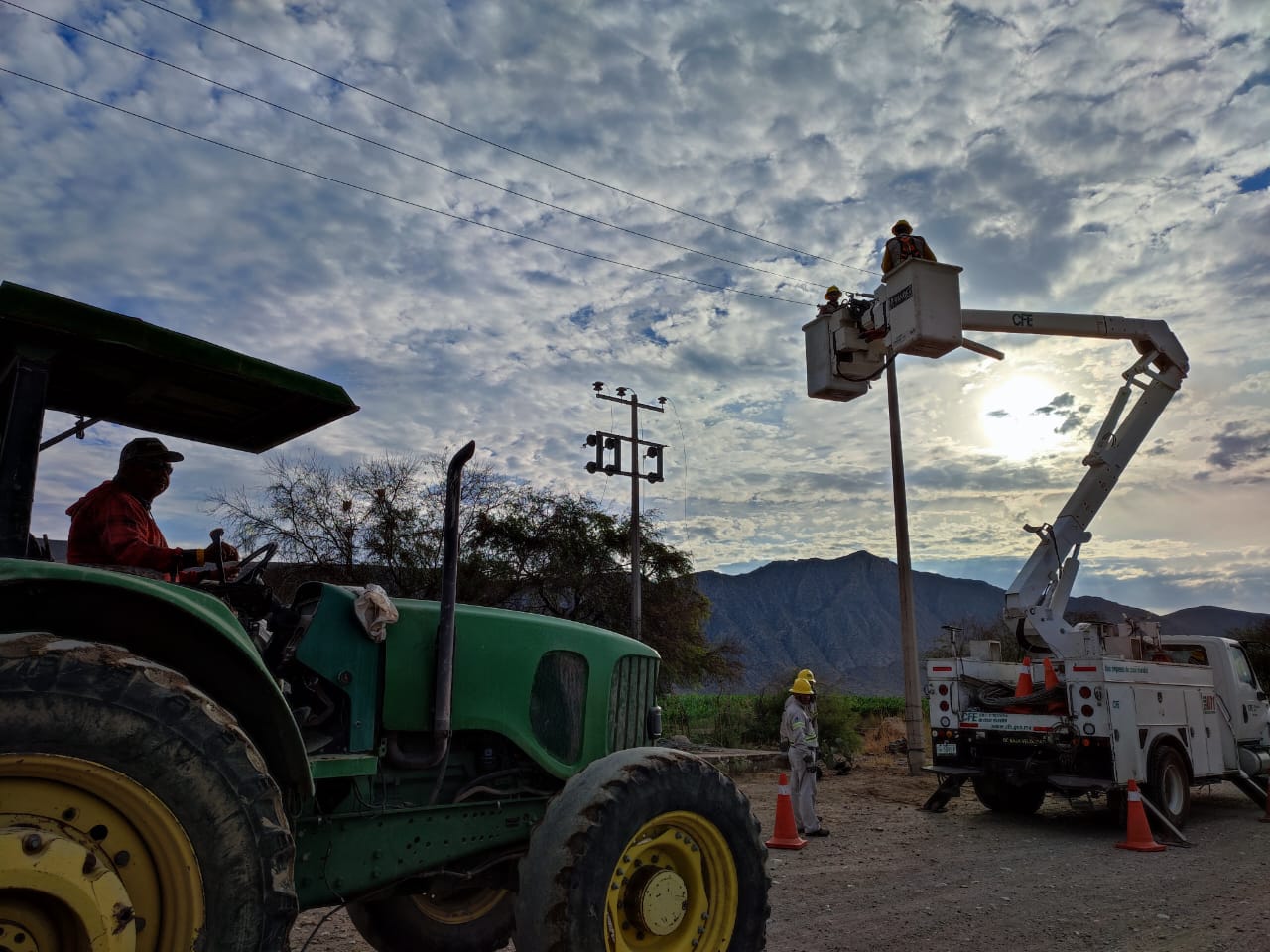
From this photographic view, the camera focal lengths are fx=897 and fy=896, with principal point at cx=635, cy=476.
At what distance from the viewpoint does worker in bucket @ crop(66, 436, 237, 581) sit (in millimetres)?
3344

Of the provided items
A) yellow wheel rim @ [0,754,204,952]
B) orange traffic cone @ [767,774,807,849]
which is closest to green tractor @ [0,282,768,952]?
yellow wheel rim @ [0,754,204,952]

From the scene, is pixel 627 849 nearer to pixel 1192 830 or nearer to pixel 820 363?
pixel 820 363

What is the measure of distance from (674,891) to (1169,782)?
937 cm

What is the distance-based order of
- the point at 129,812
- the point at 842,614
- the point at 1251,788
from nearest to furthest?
the point at 129,812 → the point at 1251,788 → the point at 842,614

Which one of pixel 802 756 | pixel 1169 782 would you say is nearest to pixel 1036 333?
pixel 1169 782

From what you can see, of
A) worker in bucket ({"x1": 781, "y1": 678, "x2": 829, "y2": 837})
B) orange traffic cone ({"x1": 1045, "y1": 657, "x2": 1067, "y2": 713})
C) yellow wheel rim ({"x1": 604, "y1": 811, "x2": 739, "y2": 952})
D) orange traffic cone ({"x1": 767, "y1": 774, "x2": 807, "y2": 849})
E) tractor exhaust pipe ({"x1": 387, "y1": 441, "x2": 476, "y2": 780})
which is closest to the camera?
tractor exhaust pipe ({"x1": 387, "y1": 441, "x2": 476, "y2": 780})

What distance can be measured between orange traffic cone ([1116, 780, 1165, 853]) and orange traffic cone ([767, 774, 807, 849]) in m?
3.32

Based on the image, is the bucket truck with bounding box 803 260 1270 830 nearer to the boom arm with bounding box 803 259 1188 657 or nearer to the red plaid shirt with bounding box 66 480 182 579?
the boom arm with bounding box 803 259 1188 657

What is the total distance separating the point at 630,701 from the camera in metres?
4.64

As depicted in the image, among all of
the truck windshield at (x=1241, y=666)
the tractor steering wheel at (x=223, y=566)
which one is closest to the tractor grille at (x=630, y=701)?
the tractor steering wheel at (x=223, y=566)

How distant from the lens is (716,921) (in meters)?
3.90

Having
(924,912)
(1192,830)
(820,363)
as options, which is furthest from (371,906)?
(1192,830)

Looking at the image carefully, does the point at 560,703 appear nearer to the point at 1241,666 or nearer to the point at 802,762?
the point at 802,762

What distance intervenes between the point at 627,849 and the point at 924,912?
3.74 metres
